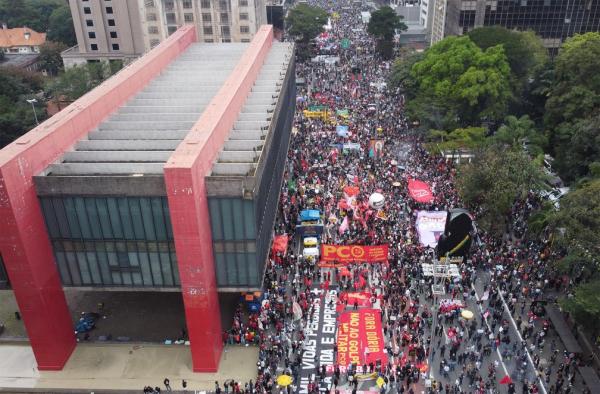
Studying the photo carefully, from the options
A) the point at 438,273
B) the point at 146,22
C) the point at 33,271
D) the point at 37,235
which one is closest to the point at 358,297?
the point at 438,273

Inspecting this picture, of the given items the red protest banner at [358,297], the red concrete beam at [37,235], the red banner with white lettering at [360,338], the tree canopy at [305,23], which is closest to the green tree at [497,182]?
the red protest banner at [358,297]

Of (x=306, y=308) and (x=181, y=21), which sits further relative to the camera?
(x=181, y=21)

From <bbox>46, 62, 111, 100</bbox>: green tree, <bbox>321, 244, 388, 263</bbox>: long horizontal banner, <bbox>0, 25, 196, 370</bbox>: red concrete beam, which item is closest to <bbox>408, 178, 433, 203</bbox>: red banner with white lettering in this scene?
<bbox>321, 244, 388, 263</bbox>: long horizontal banner

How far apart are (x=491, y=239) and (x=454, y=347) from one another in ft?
43.0

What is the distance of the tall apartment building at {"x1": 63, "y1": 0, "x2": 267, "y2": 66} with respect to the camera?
7769 cm

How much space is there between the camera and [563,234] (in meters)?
34.4

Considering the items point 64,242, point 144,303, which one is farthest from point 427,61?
point 64,242

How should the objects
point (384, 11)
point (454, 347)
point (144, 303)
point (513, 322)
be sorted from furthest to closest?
point (384, 11) < point (144, 303) < point (513, 322) < point (454, 347)

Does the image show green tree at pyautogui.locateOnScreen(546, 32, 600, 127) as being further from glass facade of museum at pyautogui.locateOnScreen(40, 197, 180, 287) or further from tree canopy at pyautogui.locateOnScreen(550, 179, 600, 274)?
glass facade of museum at pyautogui.locateOnScreen(40, 197, 180, 287)

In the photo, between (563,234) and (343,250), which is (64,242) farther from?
(563,234)

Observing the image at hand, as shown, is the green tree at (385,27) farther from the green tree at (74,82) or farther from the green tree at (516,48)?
the green tree at (74,82)

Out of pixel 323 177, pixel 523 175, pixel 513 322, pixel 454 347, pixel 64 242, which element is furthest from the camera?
pixel 323 177

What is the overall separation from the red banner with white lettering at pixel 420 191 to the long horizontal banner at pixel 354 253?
31.0 feet

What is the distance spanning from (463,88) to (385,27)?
1648 inches
